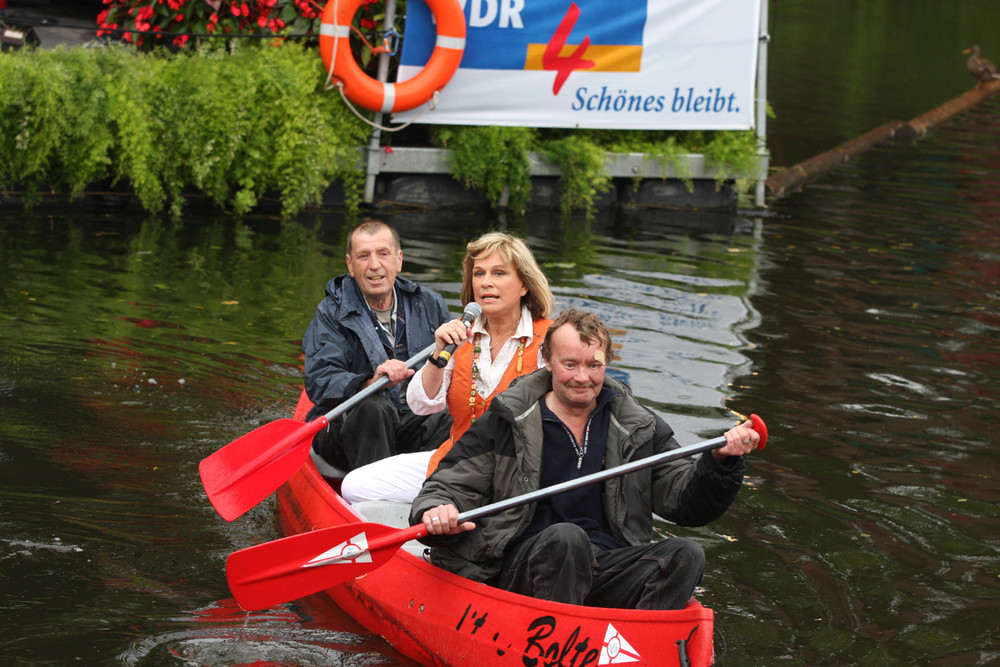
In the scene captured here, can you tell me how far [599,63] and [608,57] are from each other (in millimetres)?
105

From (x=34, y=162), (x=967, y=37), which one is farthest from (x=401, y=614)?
(x=967, y=37)

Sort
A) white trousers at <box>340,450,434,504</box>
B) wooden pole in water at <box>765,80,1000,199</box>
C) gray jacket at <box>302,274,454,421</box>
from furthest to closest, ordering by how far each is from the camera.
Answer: wooden pole in water at <box>765,80,1000,199</box>
gray jacket at <box>302,274,454,421</box>
white trousers at <box>340,450,434,504</box>

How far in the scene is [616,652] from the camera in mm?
3639

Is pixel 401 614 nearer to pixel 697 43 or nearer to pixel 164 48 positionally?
pixel 164 48

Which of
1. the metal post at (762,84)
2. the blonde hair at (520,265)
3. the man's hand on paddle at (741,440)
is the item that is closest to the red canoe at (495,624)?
the man's hand on paddle at (741,440)

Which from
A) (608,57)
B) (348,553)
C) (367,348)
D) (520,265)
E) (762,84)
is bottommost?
(348,553)

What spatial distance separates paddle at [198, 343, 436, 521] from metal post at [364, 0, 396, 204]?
20.8ft

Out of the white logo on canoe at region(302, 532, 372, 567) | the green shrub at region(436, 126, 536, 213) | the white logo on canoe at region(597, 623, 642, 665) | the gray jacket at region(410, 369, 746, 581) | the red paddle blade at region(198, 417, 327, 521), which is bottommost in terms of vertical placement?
the white logo on canoe at region(597, 623, 642, 665)

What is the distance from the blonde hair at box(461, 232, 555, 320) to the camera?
4371 mm

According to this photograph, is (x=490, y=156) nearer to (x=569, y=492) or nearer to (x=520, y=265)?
(x=520, y=265)

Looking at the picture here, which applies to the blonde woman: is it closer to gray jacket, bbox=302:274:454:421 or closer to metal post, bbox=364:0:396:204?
gray jacket, bbox=302:274:454:421

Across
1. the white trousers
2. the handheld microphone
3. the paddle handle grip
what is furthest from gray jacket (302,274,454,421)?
the handheld microphone

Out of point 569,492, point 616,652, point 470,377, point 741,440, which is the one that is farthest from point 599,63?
point 616,652

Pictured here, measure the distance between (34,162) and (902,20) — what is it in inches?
1211
